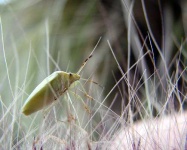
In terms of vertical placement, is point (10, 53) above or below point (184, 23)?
above

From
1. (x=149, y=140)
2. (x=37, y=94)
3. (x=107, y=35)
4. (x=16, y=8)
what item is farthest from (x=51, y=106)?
(x=16, y=8)

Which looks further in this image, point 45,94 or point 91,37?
point 91,37

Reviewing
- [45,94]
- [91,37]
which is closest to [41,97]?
[45,94]

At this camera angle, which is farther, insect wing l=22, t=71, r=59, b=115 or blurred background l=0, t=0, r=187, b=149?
blurred background l=0, t=0, r=187, b=149

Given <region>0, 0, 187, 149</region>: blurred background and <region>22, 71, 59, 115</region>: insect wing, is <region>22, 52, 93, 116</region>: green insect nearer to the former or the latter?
<region>22, 71, 59, 115</region>: insect wing

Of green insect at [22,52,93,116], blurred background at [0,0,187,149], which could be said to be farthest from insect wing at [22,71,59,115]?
blurred background at [0,0,187,149]

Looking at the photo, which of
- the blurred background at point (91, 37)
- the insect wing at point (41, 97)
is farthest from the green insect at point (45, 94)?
the blurred background at point (91, 37)

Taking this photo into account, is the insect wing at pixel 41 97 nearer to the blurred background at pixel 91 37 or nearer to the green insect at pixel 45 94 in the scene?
the green insect at pixel 45 94

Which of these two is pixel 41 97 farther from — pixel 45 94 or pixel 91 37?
pixel 91 37

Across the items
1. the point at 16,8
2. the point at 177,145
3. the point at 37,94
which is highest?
the point at 16,8

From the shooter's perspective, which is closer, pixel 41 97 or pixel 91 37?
pixel 41 97

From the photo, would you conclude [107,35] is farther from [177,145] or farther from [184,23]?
[177,145]
